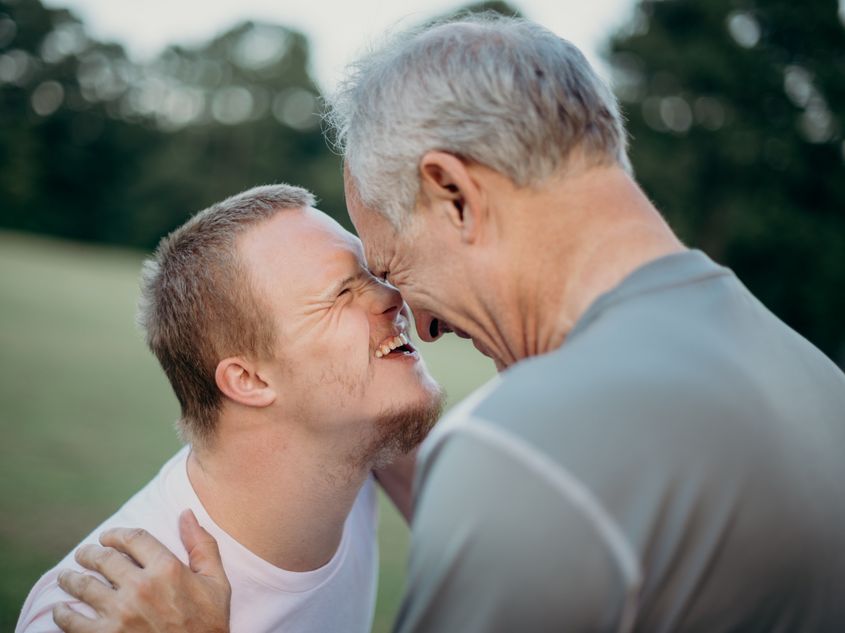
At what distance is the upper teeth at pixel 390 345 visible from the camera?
319cm

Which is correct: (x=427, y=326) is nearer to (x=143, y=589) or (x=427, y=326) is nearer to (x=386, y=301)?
(x=386, y=301)

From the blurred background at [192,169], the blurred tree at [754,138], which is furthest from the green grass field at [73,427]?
the blurred tree at [754,138]

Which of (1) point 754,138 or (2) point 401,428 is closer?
(2) point 401,428

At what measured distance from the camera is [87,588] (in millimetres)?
2564

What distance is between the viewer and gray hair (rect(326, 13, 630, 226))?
2111 millimetres

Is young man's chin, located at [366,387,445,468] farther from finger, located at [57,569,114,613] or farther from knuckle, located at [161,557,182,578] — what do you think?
finger, located at [57,569,114,613]

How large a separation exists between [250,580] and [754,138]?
39.6 metres

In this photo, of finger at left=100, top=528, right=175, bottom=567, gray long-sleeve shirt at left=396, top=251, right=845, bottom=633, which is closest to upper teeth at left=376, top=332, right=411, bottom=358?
finger at left=100, top=528, right=175, bottom=567

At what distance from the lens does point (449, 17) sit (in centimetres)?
281

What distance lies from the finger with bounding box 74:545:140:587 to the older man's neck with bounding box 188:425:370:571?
18.3 inches

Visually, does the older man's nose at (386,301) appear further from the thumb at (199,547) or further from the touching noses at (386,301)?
the thumb at (199,547)

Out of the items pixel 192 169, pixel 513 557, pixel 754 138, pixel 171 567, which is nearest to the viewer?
pixel 513 557

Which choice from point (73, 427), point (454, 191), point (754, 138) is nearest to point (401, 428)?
point (454, 191)

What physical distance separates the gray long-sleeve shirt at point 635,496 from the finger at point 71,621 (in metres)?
1.32
